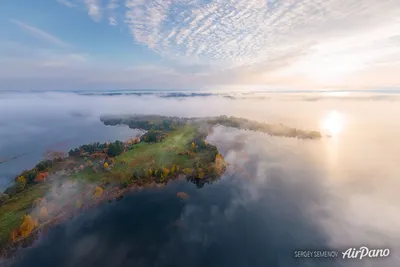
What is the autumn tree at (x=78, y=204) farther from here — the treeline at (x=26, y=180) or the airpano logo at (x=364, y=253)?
the airpano logo at (x=364, y=253)

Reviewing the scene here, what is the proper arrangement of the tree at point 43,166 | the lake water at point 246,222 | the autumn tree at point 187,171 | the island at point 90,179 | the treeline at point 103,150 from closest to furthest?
the lake water at point 246,222 → the island at point 90,179 → the autumn tree at point 187,171 → the tree at point 43,166 → the treeline at point 103,150

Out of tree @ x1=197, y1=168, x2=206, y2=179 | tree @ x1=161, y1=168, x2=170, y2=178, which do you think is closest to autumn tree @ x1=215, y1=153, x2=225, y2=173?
tree @ x1=197, y1=168, x2=206, y2=179

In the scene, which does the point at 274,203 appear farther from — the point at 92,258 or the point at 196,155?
the point at 92,258

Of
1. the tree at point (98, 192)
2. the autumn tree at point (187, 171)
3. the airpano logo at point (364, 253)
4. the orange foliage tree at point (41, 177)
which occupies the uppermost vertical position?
the autumn tree at point (187, 171)

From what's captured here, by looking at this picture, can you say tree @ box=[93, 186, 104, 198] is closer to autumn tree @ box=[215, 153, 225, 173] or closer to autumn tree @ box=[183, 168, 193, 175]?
autumn tree @ box=[183, 168, 193, 175]

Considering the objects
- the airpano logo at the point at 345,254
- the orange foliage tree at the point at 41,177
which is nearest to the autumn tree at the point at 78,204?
the orange foliage tree at the point at 41,177

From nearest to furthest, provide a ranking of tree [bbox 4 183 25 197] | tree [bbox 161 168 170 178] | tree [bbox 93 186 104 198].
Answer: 1. tree [bbox 93 186 104 198]
2. tree [bbox 4 183 25 197]
3. tree [bbox 161 168 170 178]

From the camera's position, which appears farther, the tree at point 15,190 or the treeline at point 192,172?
the treeline at point 192,172
